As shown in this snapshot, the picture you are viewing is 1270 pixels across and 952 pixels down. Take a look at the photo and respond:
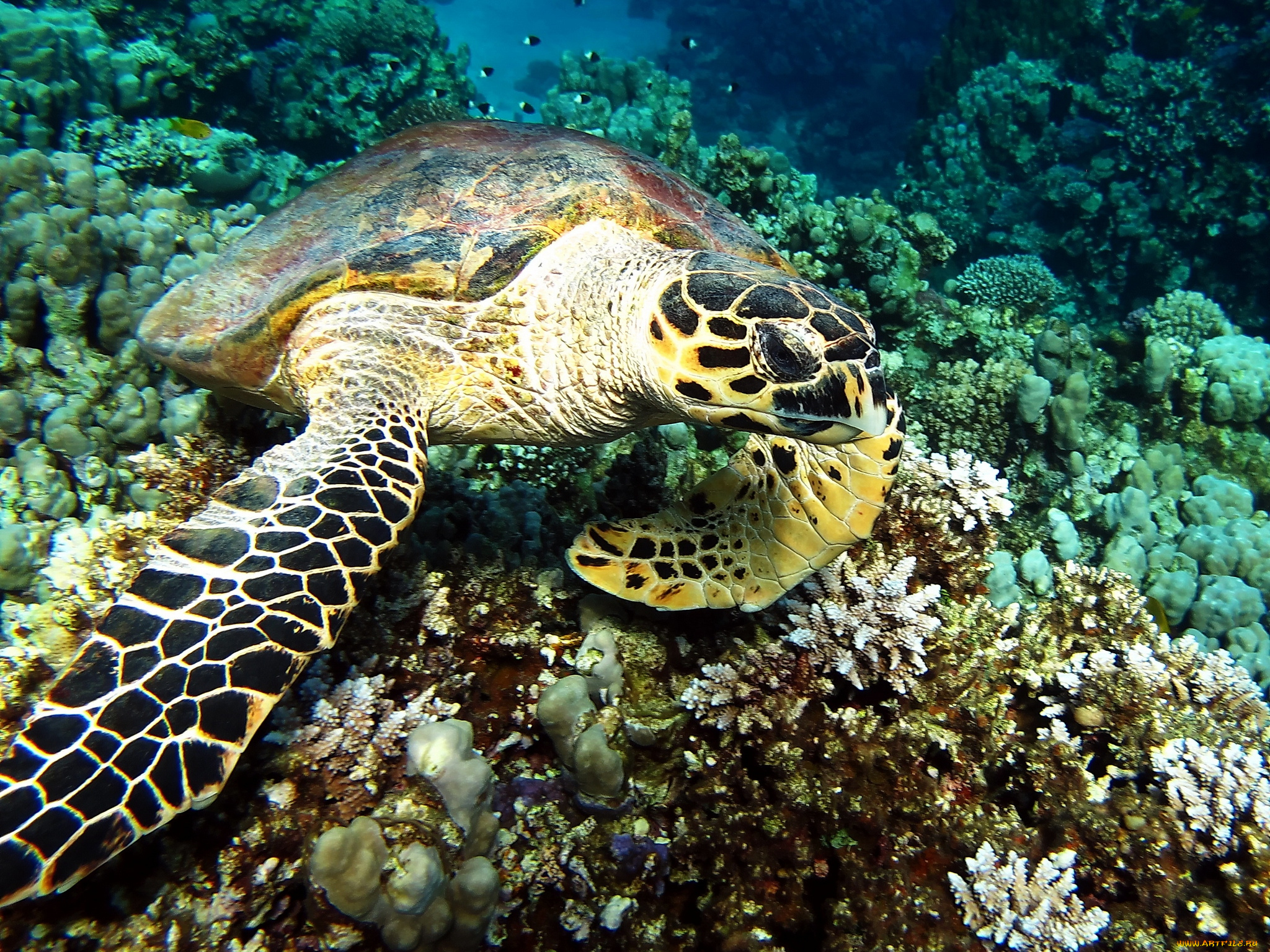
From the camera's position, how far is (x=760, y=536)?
7.70 feet

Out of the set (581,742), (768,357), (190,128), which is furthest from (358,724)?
(190,128)

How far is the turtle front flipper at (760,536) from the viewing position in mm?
2229

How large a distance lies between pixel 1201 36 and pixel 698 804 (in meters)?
14.9

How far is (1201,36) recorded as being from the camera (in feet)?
34.4

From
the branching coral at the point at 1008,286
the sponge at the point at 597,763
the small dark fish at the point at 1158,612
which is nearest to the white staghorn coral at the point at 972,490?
the small dark fish at the point at 1158,612

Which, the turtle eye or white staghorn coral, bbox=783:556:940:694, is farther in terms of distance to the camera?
white staghorn coral, bbox=783:556:940:694

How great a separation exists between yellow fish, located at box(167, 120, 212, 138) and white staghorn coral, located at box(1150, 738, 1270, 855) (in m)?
10.7

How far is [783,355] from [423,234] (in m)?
1.55

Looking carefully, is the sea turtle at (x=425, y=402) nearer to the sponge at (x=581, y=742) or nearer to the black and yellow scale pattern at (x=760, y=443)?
the black and yellow scale pattern at (x=760, y=443)

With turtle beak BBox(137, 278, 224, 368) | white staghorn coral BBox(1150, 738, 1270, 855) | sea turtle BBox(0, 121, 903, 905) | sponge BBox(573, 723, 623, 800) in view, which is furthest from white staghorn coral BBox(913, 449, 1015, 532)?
turtle beak BBox(137, 278, 224, 368)

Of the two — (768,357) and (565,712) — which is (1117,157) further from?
(565,712)

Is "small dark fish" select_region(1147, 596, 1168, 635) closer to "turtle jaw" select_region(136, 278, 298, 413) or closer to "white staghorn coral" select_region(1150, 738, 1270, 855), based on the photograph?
"white staghorn coral" select_region(1150, 738, 1270, 855)

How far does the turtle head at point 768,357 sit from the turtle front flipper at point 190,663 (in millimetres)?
926

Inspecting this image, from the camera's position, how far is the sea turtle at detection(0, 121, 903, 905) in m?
1.37
